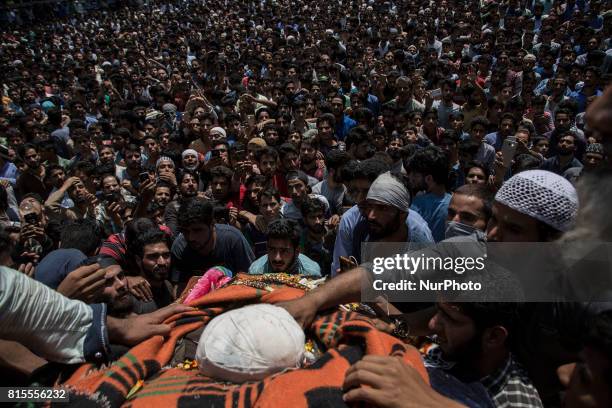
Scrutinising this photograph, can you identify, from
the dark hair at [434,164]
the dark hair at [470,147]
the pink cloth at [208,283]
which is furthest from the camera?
the dark hair at [470,147]

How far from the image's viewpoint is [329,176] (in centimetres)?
486

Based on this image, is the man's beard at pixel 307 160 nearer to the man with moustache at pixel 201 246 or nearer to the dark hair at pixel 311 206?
the dark hair at pixel 311 206

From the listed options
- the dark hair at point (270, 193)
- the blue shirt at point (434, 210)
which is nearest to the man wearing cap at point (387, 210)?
the blue shirt at point (434, 210)

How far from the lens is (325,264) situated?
4.20m

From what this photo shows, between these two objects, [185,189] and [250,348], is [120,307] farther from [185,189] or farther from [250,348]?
[185,189]

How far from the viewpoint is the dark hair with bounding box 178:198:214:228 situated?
3334 mm

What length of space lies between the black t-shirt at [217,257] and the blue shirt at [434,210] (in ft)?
5.04

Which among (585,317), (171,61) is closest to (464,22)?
(171,61)

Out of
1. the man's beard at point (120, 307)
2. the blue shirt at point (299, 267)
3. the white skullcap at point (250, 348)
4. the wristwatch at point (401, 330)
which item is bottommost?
the blue shirt at point (299, 267)

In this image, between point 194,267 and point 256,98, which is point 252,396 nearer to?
point 194,267

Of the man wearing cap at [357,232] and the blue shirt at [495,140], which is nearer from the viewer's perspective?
the man wearing cap at [357,232]

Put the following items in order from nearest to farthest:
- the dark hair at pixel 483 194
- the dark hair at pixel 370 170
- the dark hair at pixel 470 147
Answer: the dark hair at pixel 483 194
the dark hair at pixel 370 170
the dark hair at pixel 470 147

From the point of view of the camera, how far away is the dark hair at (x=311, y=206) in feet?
13.5

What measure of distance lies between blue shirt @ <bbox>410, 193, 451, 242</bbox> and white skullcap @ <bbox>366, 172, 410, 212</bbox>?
0.88 m
